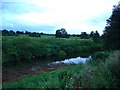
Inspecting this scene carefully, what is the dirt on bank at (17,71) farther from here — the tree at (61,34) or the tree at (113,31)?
the tree at (61,34)

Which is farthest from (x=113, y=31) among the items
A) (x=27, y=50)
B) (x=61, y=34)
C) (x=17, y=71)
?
(x=61, y=34)

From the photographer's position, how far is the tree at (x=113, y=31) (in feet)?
99.7

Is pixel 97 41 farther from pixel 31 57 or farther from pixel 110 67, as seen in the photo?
pixel 110 67

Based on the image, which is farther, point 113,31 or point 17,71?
point 113,31

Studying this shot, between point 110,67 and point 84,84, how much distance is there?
1.68m

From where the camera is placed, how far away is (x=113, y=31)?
3070 cm

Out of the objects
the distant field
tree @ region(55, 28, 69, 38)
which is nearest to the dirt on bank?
the distant field

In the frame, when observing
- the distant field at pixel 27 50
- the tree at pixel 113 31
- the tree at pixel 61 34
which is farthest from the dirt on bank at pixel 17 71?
the tree at pixel 61 34

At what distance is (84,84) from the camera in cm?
803

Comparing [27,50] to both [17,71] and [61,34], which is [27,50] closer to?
[17,71]

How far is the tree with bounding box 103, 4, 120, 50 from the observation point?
30.4 m

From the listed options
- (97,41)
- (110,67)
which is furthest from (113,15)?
(97,41)

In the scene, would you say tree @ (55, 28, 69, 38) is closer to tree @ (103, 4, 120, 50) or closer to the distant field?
the distant field

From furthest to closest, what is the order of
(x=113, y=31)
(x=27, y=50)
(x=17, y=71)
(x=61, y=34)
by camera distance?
(x=61, y=34)
(x=27, y=50)
(x=113, y=31)
(x=17, y=71)
